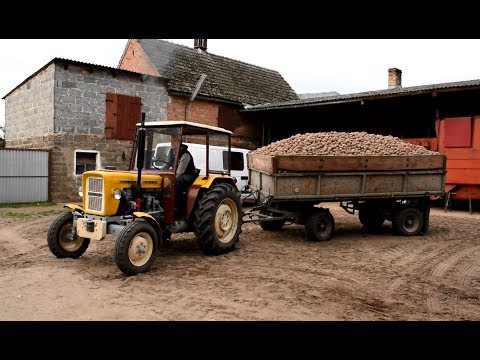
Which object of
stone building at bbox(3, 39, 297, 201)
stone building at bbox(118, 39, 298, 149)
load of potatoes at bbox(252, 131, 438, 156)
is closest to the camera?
load of potatoes at bbox(252, 131, 438, 156)

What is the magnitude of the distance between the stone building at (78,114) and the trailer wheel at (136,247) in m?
9.99

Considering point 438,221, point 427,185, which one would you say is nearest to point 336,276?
point 427,185

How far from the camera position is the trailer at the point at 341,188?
308 inches

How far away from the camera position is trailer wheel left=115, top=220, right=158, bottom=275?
5035mm

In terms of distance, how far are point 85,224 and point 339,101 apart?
12.5 m

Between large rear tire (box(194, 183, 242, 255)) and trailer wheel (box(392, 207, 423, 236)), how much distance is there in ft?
12.4

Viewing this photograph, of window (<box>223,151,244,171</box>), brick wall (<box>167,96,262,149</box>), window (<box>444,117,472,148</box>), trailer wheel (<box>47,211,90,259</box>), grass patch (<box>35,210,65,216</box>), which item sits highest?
brick wall (<box>167,96,262,149</box>)

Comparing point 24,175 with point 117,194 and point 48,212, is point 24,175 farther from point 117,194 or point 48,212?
point 117,194

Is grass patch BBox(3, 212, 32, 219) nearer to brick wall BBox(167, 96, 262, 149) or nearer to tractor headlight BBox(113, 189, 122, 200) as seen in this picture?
tractor headlight BBox(113, 189, 122, 200)

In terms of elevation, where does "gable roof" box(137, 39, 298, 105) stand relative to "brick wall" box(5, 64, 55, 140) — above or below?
above

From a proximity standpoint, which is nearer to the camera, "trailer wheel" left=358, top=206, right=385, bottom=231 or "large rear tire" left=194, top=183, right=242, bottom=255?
"large rear tire" left=194, top=183, right=242, bottom=255

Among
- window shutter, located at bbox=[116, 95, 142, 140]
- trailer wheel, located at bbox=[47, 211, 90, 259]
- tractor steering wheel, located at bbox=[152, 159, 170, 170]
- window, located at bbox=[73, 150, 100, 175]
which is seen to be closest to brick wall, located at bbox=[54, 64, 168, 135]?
window shutter, located at bbox=[116, 95, 142, 140]

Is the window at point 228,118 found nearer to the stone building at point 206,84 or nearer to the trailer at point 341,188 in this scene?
the stone building at point 206,84
